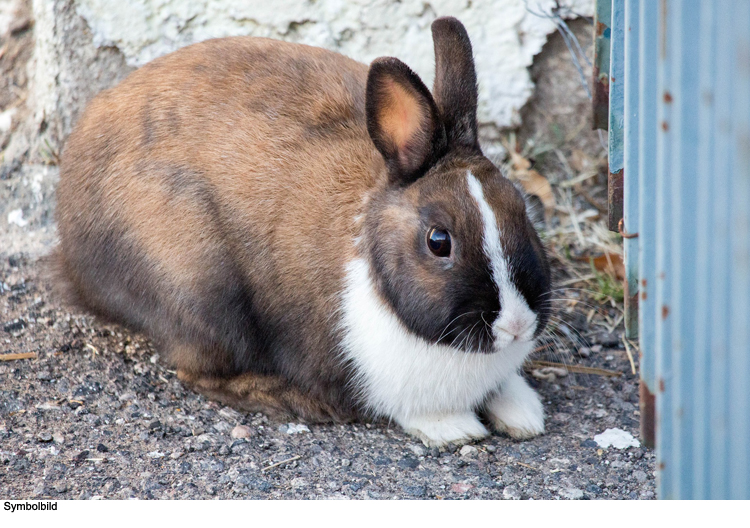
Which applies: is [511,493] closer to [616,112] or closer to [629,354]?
[629,354]

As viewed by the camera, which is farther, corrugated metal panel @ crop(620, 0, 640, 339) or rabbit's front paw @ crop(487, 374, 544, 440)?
rabbit's front paw @ crop(487, 374, 544, 440)

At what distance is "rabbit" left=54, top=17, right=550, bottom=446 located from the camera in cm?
304

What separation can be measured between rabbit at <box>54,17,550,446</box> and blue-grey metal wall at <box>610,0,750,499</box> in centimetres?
84

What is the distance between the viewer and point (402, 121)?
10.2 ft

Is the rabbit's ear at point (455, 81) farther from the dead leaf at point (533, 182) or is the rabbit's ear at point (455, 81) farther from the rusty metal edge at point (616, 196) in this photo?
the dead leaf at point (533, 182)

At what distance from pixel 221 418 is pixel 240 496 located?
0.59m

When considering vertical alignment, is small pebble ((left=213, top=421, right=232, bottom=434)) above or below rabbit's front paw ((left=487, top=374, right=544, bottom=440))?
below

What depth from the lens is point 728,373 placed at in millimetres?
2059

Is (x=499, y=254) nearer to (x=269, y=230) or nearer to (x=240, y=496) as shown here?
(x=269, y=230)

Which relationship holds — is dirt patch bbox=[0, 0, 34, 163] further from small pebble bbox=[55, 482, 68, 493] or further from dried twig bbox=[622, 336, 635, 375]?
dried twig bbox=[622, 336, 635, 375]

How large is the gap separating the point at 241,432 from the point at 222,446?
5.1 inches

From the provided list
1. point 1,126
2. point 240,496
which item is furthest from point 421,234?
point 1,126

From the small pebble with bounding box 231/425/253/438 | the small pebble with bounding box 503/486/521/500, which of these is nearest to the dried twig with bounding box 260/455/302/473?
the small pebble with bounding box 231/425/253/438

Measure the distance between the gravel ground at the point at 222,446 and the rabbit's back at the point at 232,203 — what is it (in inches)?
9.6
